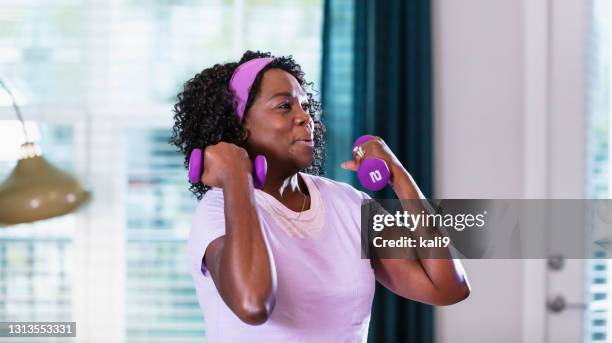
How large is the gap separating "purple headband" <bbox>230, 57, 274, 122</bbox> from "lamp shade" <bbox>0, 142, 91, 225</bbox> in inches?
40.5

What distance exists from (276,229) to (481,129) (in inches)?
65.2

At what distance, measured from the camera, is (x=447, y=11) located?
114 inches

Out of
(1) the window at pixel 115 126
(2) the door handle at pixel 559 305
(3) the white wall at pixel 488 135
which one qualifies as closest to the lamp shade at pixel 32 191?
(1) the window at pixel 115 126

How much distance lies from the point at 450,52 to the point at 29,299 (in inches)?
74.2

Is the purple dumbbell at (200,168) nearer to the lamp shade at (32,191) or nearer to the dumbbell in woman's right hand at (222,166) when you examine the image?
the dumbbell in woman's right hand at (222,166)

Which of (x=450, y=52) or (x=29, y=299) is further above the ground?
(x=450, y=52)

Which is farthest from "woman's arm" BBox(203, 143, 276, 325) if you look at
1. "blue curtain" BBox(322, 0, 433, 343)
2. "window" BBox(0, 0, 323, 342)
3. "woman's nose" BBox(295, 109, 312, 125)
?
"window" BBox(0, 0, 323, 342)

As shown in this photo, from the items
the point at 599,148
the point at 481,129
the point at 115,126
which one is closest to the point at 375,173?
the point at 481,129

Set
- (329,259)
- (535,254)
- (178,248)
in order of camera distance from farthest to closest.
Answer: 1. (178,248)
2. (535,254)
3. (329,259)

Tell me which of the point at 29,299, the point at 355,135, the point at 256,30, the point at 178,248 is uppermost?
the point at 256,30

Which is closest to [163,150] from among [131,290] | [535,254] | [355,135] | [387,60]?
[131,290]

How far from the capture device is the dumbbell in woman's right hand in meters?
1.35

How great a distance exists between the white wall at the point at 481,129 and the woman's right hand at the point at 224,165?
162cm

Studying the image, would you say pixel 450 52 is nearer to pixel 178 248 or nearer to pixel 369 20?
pixel 369 20
